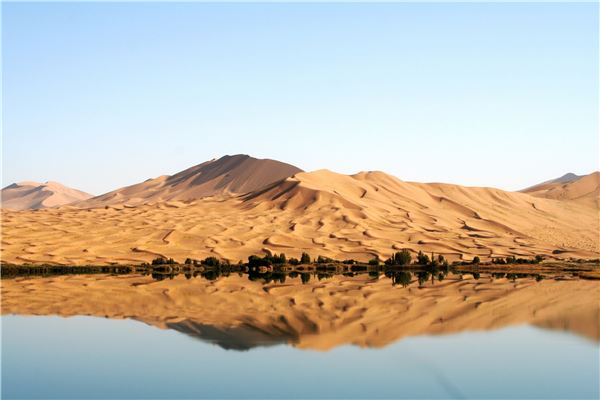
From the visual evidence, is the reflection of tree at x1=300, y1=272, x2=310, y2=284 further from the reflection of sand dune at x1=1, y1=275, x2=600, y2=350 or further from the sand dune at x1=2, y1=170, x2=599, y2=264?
the sand dune at x1=2, y1=170, x2=599, y2=264

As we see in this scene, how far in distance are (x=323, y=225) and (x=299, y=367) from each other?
88.3m

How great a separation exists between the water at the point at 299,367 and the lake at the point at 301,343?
0.06 meters

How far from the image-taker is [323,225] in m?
115

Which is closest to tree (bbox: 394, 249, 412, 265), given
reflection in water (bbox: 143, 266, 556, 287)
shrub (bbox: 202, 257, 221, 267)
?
reflection in water (bbox: 143, 266, 556, 287)

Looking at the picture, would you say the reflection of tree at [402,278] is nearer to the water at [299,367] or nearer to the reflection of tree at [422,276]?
the reflection of tree at [422,276]

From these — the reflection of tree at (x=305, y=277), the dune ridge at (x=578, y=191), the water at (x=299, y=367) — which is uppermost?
the dune ridge at (x=578, y=191)

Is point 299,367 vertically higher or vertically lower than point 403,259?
lower

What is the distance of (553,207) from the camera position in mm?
152250

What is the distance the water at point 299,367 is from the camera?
2355cm

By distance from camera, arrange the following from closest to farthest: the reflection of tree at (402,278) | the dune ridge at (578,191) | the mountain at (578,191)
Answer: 1. the reflection of tree at (402,278)
2. the dune ridge at (578,191)
3. the mountain at (578,191)

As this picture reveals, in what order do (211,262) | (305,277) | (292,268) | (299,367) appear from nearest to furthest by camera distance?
1. (299,367)
2. (305,277)
3. (292,268)
4. (211,262)

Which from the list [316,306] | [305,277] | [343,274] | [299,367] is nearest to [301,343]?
[299,367]

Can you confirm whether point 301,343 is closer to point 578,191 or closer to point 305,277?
point 305,277

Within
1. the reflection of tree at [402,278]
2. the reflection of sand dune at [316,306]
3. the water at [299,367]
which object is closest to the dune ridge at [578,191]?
the reflection of tree at [402,278]
